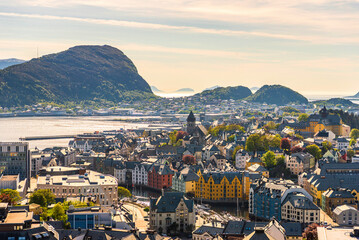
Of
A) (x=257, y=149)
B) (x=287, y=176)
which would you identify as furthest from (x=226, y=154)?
(x=287, y=176)

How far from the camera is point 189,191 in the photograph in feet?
198

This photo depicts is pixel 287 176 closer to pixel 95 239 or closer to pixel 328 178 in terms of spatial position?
pixel 328 178

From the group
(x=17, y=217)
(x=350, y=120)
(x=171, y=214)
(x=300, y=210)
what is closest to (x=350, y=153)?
(x=300, y=210)

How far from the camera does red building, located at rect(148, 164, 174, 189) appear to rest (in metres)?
65.6

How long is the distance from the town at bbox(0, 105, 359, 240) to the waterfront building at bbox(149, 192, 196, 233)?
0.07 meters

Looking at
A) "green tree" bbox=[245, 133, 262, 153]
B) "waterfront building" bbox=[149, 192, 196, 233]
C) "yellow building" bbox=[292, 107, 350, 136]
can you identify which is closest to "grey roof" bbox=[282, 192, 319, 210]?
"waterfront building" bbox=[149, 192, 196, 233]

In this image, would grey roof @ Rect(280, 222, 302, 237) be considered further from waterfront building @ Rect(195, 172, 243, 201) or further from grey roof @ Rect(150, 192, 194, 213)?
waterfront building @ Rect(195, 172, 243, 201)

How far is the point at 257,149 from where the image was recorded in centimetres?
8112

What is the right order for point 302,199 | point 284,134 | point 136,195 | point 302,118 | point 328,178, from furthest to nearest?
point 302,118 → point 284,134 → point 136,195 → point 328,178 → point 302,199

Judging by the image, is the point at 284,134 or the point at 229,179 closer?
the point at 229,179

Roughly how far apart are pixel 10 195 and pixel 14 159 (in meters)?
11.3

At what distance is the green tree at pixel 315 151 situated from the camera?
3004 inches

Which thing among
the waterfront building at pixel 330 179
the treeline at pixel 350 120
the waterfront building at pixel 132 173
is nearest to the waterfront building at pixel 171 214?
the waterfront building at pixel 330 179

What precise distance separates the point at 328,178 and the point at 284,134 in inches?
1426
